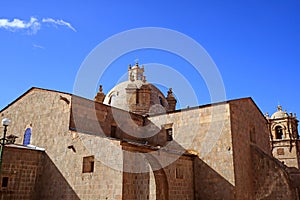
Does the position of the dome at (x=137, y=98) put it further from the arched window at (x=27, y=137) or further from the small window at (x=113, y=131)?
the arched window at (x=27, y=137)

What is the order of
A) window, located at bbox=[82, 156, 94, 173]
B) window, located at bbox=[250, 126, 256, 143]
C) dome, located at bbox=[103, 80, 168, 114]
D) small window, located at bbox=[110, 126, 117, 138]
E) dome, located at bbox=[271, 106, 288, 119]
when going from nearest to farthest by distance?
window, located at bbox=[82, 156, 94, 173] < window, located at bbox=[250, 126, 256, 143] < small window, located at bbox=[110, 126, 117, 138] < dome, located at bbox=[103, 80, 168, 114] < dome, located at bbox=[271, 106, 288, 119]

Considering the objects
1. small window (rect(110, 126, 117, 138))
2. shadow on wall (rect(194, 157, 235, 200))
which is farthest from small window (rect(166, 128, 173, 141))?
small window (rect(110, 126, 117, 138))

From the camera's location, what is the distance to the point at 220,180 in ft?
57.9

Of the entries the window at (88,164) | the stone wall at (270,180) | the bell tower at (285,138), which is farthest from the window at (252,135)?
the bell tower at (285,138)

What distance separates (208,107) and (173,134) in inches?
127

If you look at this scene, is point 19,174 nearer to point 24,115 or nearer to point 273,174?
point 24,115

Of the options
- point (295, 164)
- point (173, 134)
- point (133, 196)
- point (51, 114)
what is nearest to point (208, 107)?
point (173, 134)

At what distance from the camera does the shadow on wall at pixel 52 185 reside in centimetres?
1645

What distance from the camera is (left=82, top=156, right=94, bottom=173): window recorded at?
1587 cm

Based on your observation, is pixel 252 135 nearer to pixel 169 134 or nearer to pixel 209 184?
pixel 209 184

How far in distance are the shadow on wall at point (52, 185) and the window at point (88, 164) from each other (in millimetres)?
1408

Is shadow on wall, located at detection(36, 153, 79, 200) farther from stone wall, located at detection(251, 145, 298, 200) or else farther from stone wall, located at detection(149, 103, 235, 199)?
stone wall, located at detection(251, 145, 298, 200)

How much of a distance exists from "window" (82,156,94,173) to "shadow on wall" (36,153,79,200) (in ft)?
4.62

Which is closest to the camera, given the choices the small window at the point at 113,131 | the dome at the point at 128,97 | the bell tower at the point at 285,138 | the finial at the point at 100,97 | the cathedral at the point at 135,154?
the cathedral at the point at 135,154
